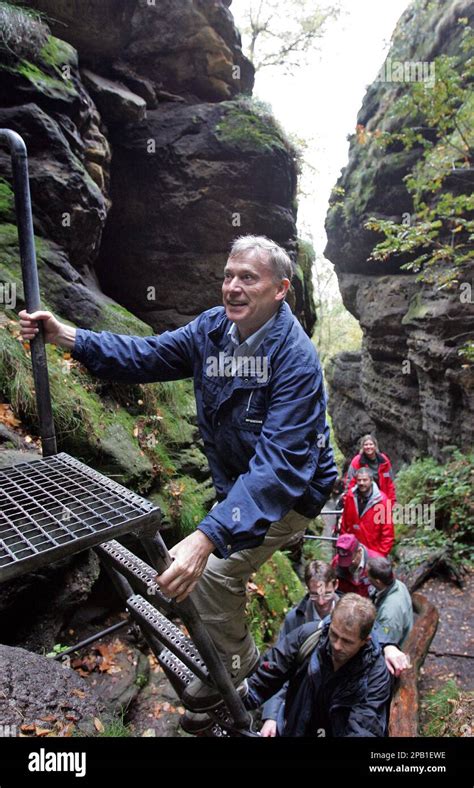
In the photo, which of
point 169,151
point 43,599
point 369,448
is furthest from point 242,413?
point 169,151

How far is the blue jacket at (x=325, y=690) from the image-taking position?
305 cm

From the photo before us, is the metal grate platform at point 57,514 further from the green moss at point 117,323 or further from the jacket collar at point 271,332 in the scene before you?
the green moss at point 117,323

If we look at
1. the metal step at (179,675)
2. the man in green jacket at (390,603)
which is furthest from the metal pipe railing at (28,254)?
the man in green jacket at (390,603)

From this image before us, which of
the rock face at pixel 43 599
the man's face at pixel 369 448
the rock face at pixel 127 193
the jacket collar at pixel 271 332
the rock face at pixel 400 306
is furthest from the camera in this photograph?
the rock face at pixel 400 306

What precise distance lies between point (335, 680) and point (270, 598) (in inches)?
112

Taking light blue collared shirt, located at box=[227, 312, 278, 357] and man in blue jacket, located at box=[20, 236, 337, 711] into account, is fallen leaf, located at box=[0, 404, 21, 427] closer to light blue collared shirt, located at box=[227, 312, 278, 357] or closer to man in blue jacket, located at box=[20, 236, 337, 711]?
man in blue jacket, located at box=[20, 236, 337, 711]

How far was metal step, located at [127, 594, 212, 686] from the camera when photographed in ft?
8.00

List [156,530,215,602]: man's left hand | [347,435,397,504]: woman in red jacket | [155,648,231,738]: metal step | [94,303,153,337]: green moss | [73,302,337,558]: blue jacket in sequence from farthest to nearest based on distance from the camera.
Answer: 1. [347,435,397,504]: woman in red jacket
2. [94,303,153,337]: green moss
3. [155,648,231,738]: metal step
4. [73,302,337,558]: blue jacket
5. [156,530,215,602]: man's left hand

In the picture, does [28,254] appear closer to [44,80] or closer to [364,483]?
[44,80]

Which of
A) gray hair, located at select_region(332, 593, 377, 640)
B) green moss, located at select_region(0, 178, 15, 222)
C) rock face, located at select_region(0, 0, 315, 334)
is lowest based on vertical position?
gray hair, located at select_region(332, 593, 377, 640)

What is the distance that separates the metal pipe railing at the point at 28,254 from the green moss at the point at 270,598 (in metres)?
3.98

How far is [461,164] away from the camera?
38.5ft

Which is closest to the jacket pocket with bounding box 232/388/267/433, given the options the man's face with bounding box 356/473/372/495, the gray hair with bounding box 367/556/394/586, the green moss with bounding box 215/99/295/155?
the gray hair with bounding box 367/556/394/586
